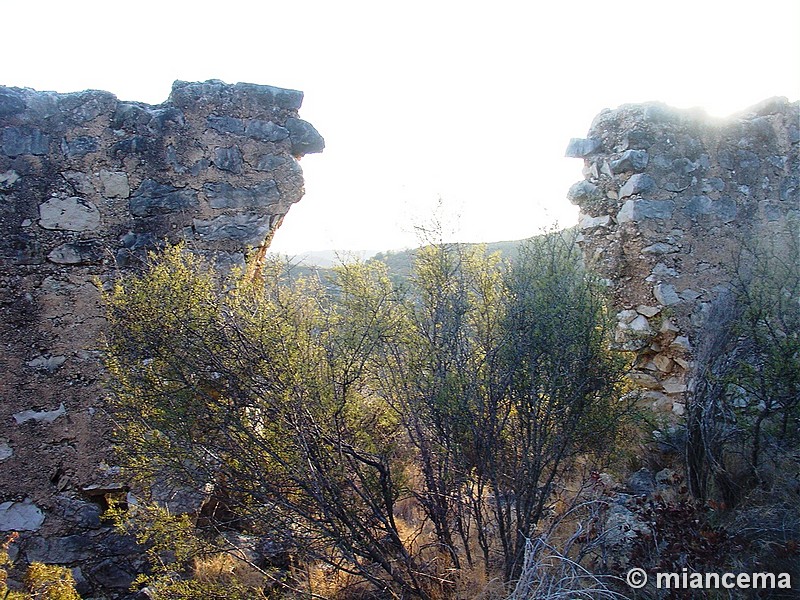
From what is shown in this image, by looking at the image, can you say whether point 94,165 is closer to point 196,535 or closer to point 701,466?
point 196,535

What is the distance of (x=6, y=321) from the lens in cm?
351

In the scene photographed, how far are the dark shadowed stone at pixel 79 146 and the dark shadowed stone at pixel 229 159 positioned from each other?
2.40 feet

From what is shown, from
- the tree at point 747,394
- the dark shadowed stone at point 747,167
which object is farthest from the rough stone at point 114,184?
the dark shadowed stone at point 747,167

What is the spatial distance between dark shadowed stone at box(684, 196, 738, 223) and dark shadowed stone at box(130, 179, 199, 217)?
158 inches

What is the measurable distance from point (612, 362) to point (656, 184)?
2237mm

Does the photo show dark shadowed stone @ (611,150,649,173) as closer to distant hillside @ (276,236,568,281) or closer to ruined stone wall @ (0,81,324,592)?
distant hillside @ (276,236,568,281)

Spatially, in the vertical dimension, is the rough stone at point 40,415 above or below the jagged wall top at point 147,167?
below

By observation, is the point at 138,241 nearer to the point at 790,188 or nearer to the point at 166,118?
the point at 166,118

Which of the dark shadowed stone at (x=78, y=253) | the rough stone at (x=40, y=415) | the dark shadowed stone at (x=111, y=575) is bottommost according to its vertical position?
the dark shadowed stone at (x=111, y=575)

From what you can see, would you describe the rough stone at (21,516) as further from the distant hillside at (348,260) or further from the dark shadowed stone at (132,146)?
the dark shadowed stone at (132,146)

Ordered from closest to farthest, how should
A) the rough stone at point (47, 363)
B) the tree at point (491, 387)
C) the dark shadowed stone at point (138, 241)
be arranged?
the tree at point (491, 387), the rough stone at point (47, 363), the dark shadowed stone at point (138, 241)

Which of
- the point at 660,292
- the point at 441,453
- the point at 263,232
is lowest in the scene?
the point at 441,453

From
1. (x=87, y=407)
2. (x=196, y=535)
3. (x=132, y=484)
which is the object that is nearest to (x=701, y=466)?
(x=196, y=535)

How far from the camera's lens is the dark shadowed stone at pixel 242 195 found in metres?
3.94
